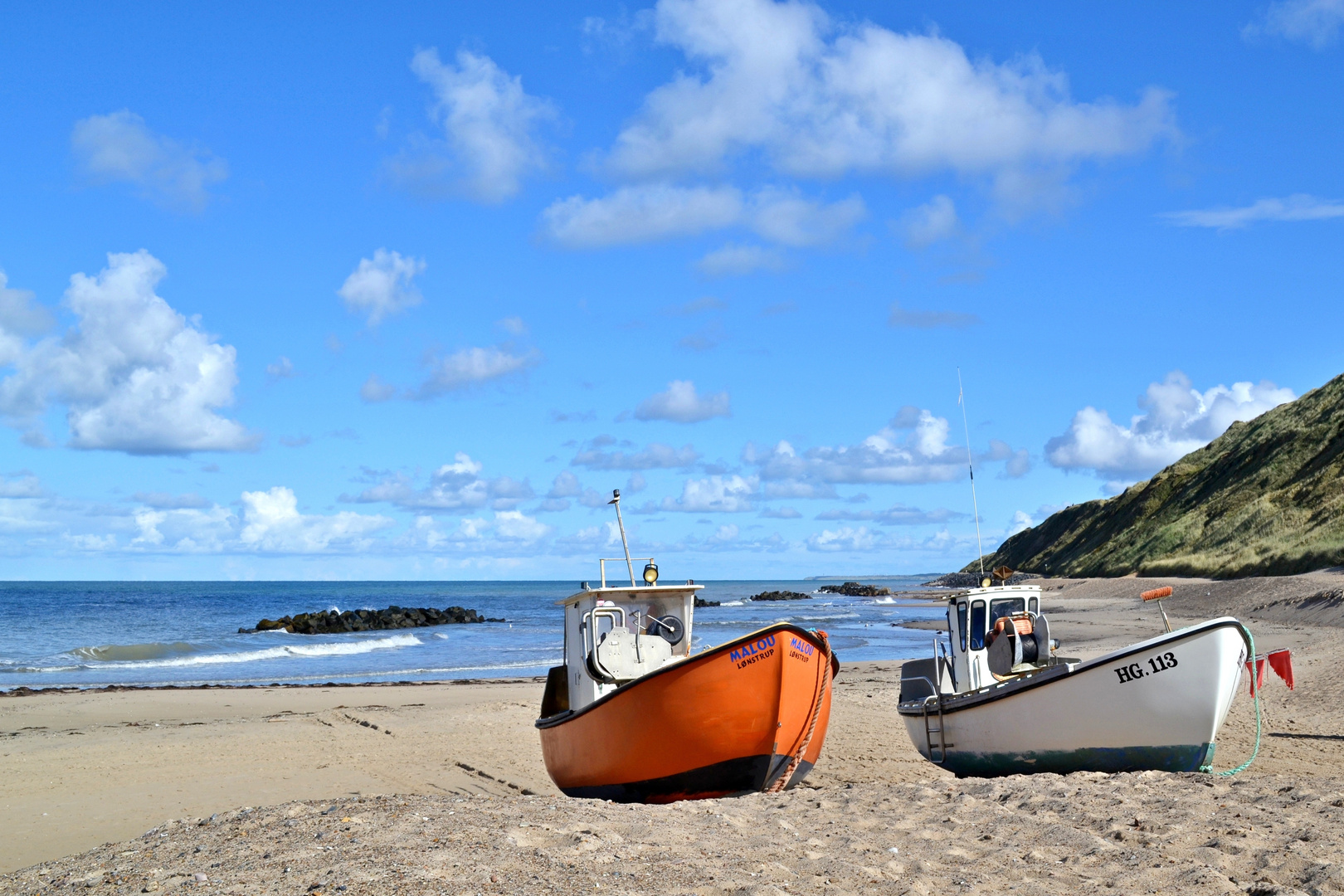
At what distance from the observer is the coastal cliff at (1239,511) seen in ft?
134

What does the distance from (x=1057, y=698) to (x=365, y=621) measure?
55.0 meters

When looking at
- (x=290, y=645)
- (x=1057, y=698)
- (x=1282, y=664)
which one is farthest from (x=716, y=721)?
(x=290, y=645)

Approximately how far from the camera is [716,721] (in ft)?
32.2

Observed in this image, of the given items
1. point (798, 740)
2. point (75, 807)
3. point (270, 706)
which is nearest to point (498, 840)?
point (798, 740)

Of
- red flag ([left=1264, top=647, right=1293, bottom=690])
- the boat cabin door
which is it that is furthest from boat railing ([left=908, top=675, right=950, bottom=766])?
red flag ([left=1264, top=647, right=1293, bottom=690])

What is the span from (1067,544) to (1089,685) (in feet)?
279

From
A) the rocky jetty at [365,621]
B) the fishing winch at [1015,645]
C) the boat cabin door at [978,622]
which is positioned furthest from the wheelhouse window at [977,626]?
the rocky jetty at [365,621]

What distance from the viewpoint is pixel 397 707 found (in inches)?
822

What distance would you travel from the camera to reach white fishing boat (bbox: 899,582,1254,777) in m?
9.90

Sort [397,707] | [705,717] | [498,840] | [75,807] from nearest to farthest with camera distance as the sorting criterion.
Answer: [498,840] < [705,717] < [75,807] < [397,707]

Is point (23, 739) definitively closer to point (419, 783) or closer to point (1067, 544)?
point (419, 783)

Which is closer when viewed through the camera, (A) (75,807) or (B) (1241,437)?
(A) (75,807)

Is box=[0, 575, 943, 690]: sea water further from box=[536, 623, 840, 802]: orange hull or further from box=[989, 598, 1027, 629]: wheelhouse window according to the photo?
box=[536, 623, 840, 802]: orange hull

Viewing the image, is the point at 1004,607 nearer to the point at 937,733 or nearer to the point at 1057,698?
the point at 937,733
